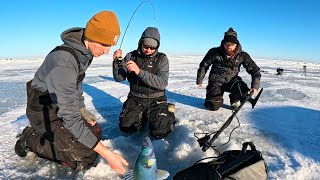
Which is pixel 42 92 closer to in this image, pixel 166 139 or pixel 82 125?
pixel 82 125

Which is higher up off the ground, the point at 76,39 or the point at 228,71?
the point at 76,39

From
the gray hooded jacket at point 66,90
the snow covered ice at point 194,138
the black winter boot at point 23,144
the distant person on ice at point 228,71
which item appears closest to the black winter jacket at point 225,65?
the distant person on ice at point 228,71

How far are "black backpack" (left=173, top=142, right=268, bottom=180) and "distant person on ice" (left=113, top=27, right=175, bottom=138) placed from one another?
1531mm

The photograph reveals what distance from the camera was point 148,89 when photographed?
4.58 m

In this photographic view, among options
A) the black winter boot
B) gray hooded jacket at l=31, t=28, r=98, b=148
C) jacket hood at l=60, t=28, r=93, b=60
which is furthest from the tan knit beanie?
the black winter boot

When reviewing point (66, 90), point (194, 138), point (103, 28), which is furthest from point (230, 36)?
point (66, 90)

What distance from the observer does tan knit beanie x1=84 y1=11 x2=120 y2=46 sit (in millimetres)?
2498

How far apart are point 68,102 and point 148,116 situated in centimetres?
203

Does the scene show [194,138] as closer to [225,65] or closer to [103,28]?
[103,28]

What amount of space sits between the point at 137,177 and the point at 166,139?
185 centimetres

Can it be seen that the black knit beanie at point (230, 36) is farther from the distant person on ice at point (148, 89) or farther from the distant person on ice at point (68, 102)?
the distant person on ice at point (68, 102)

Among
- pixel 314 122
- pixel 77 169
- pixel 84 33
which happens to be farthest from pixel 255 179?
pixel 314 122

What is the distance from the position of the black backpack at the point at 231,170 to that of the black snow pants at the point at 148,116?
1529 millimetres

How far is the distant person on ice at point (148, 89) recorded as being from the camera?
4152 mm
